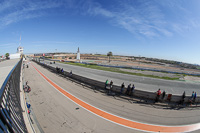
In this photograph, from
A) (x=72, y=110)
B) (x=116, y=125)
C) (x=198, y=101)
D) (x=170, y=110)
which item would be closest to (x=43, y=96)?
(x=72, y=110)

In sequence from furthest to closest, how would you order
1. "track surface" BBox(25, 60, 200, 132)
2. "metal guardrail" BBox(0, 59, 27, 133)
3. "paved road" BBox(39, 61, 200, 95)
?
"paved road" BBox(39, 61, 200, 95), "track surface" BBox(25, 60, 200, 132), "metal guardrail" BBox(0, 59, 27, 133)

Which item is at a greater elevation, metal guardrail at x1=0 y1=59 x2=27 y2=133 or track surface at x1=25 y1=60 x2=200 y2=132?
metal guardrail at x1=0 y1=59 x2=27 y2=133

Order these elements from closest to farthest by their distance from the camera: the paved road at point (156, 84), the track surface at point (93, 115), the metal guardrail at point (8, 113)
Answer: the metal guardrail at point (8, 113) → the track surface at point (93, 115) → the paved road at point (156, 84)

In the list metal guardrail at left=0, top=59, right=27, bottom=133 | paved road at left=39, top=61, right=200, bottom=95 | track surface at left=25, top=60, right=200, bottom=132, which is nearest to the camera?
metal guardrail at left=0, top=59, right=27, bottom=133

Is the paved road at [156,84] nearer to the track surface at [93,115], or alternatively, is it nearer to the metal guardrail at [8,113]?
the track surface at [93,115]

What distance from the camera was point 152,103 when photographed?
8.75 m

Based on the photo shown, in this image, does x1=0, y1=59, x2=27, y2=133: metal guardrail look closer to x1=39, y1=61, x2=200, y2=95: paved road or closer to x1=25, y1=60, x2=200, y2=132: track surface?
x1=25, y1=60, x2=200, y2=132: track surface

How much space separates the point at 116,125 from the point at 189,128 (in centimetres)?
520

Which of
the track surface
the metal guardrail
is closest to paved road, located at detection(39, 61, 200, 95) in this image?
the track surface

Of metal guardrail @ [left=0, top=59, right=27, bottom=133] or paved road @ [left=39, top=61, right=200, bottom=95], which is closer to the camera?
metal guardrail @ [left=0, top=59, right=27, bottom=133]

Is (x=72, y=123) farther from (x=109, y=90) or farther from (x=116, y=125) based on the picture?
(x=109, y=90)

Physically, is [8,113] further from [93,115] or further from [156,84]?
[156,84]

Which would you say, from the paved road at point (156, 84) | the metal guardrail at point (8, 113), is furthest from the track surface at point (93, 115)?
the paved road at point (156, 84)

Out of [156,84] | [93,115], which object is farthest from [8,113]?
[156,84]
